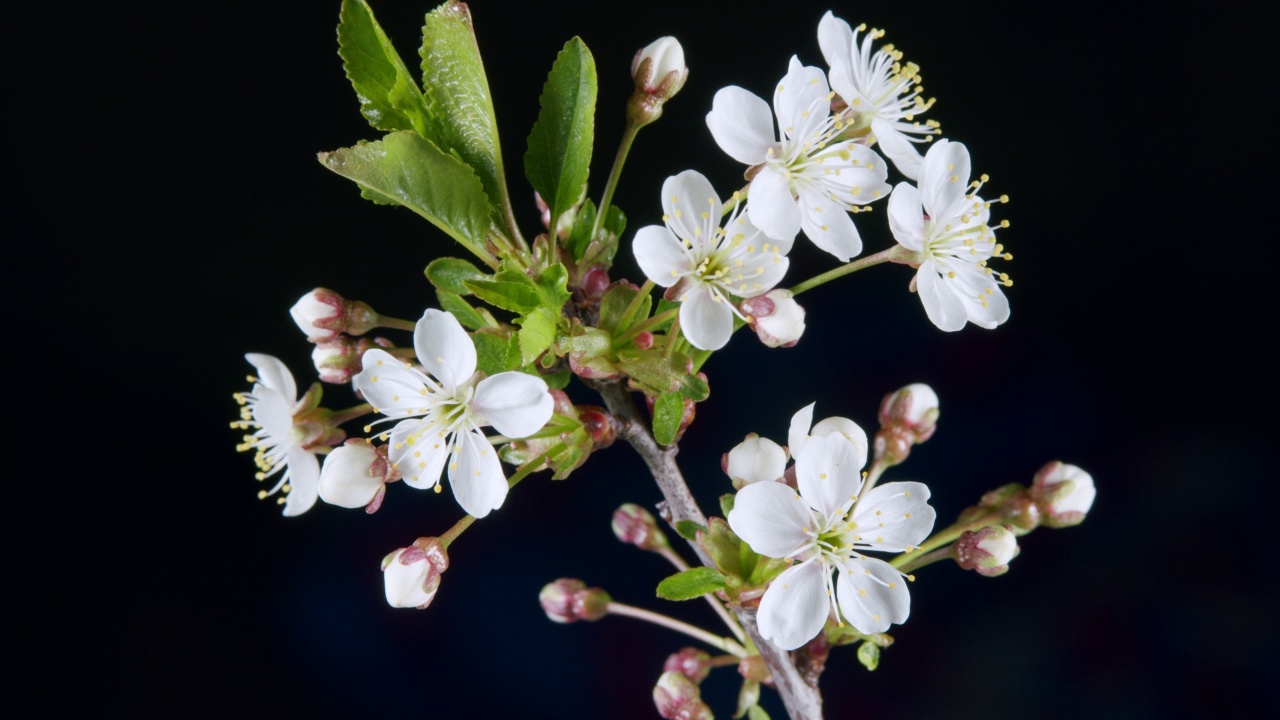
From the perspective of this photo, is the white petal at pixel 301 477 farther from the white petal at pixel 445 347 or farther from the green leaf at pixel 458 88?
the green leaf at pixel 458 88

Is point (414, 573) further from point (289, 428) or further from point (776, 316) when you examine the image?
point (776, 316)

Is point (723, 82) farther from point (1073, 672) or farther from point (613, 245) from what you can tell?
point (1073, 672)

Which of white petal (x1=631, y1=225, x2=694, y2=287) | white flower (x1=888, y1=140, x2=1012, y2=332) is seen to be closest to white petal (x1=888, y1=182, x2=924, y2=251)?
white flower (x1=888, y1=140, x2=1012, y2=332)

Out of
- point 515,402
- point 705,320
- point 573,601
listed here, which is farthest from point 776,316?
point 573,601

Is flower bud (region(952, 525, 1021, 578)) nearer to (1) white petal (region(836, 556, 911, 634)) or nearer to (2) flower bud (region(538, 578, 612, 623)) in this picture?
(1) white petal (region(836, 556, 911, 634))

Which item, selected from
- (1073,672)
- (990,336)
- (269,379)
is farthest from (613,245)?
(1073,672)
